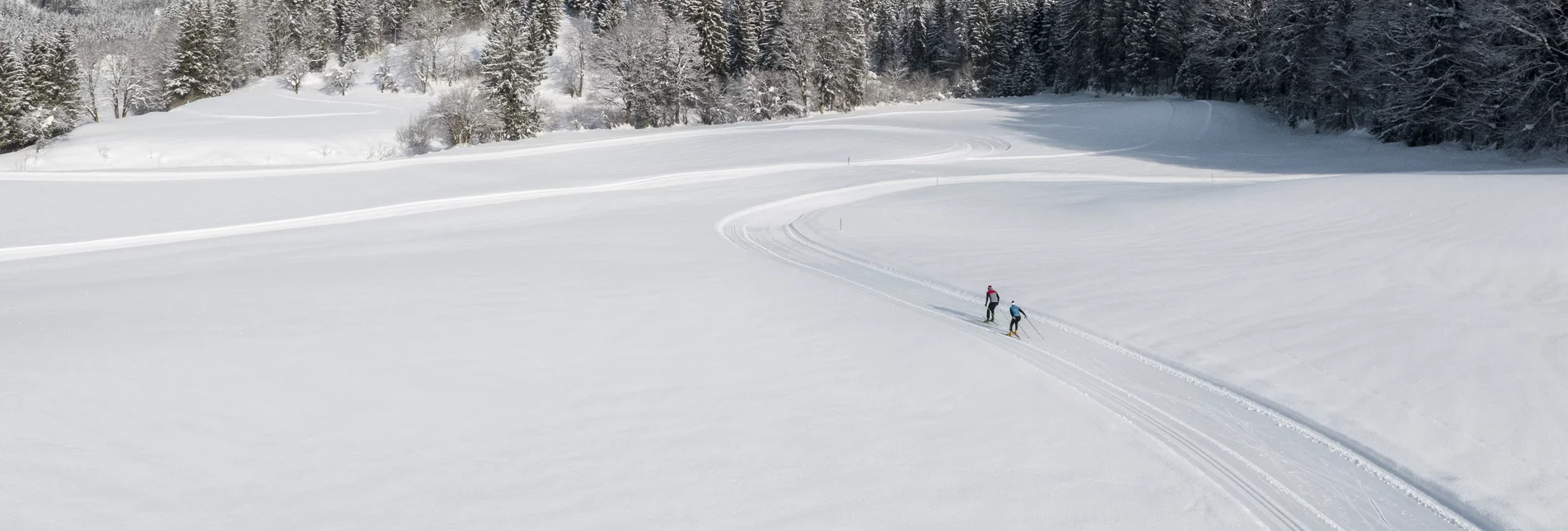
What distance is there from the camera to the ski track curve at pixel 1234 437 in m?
7.14

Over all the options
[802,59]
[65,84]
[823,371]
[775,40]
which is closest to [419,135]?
[65,84]

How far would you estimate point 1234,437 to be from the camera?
861 cm

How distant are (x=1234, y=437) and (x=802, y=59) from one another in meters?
60.3

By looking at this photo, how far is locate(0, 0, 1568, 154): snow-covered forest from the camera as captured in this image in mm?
34344

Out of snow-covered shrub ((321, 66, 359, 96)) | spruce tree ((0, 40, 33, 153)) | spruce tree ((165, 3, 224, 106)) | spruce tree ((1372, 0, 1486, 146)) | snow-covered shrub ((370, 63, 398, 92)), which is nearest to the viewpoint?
spruce tree ((1372, 0, 1486, 146))

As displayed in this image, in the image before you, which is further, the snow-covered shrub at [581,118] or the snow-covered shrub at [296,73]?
the snow-covered shrub at [296,73]

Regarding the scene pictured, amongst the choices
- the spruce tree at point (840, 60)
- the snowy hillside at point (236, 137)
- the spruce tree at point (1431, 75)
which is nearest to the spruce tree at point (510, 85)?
the snowy hillside at point (236, 137)

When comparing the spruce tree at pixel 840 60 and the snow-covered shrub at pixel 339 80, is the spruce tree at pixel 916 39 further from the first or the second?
the snow-covered shrub at pixel 339 80

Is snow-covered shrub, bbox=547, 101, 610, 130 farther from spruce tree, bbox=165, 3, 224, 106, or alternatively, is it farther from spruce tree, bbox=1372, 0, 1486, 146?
spruce tree, bbox=1372, 0, 1486, 146

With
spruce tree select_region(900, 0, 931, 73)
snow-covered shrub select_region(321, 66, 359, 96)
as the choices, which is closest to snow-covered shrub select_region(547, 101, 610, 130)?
snow-covered shrub select_region(321, 66, 359, 96)

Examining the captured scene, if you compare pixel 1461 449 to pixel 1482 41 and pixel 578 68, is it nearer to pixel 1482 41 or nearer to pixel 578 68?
pixel 1482 41

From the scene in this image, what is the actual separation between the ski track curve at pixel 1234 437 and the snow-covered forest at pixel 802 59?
30938 mm

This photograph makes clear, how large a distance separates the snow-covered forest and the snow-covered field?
20.8 meters

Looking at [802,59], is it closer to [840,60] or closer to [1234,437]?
[840,60]
